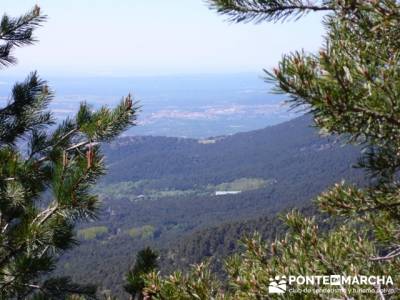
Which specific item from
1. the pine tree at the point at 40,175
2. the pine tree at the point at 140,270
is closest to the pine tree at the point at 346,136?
the pine tree at the point at 140,270

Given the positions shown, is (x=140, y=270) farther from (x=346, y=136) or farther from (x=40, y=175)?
(x=346, y=136)

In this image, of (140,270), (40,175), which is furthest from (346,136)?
(40,175)

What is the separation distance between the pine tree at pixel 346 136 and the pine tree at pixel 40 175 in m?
1.06

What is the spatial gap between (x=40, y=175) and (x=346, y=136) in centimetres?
361

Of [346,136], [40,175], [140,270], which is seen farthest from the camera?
[40,175]

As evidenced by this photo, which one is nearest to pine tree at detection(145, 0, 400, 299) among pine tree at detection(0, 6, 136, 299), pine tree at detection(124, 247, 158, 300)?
pine tree at detection(124, 247, 158, 300)

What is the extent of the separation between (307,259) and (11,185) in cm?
282

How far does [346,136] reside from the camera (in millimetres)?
3445

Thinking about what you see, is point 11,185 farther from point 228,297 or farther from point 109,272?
point 109,272

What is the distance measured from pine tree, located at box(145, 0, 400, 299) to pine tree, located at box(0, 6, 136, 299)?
3.47 feet

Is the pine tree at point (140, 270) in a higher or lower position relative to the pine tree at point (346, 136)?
lower

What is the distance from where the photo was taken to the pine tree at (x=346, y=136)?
2971 mm

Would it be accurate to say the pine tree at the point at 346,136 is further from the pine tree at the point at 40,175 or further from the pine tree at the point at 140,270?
the pine tree at the point at 40,175

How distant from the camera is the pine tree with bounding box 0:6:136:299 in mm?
4035
